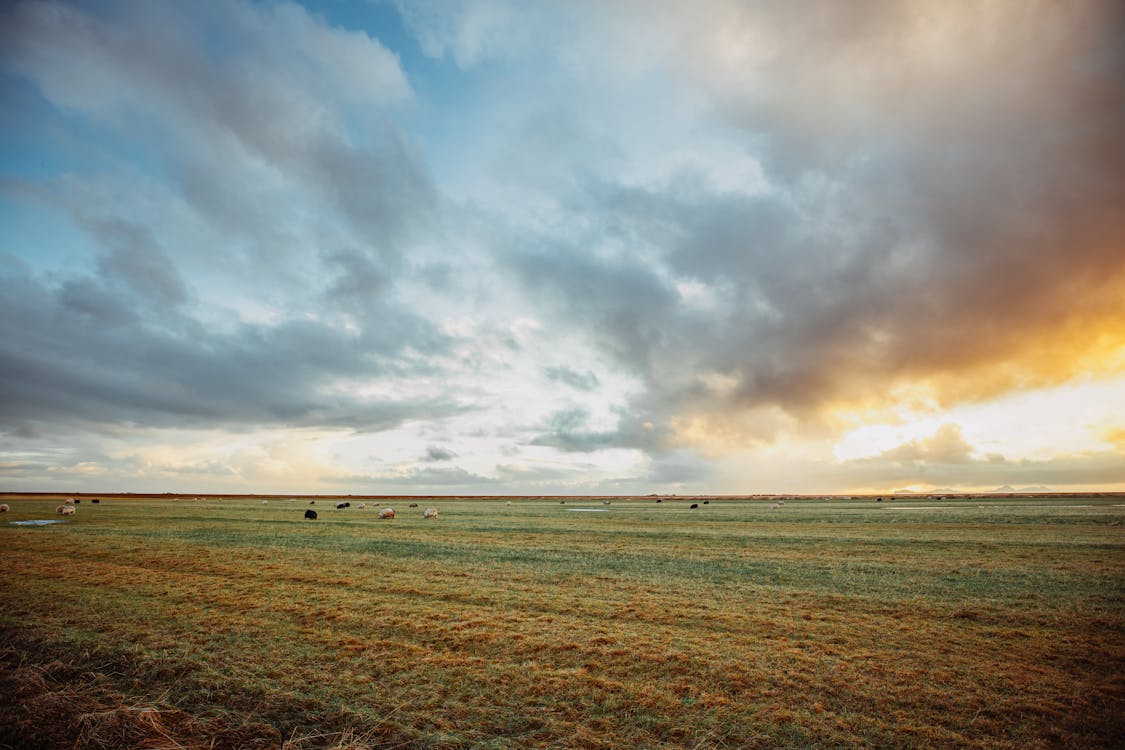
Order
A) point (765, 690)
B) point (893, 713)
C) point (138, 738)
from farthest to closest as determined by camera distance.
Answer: point (765, 690)
point (893, 713)
point (138, 738)

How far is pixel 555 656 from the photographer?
29.0 feet

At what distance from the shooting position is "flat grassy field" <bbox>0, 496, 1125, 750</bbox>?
622cm

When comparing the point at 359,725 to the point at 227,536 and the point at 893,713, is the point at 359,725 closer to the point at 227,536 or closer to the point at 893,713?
the point at 893,713

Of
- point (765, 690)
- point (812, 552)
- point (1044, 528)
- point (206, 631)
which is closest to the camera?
point (765, 690)

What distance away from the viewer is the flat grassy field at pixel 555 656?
6223mm

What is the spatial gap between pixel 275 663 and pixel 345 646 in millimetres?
1237

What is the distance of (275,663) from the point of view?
8.32 metres

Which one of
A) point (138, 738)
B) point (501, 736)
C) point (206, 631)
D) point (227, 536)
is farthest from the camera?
point (227, 536)

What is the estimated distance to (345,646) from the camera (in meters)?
9.27

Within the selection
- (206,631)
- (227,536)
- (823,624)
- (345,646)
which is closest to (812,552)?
(823,624)

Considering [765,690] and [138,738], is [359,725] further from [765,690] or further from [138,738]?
[765,690]

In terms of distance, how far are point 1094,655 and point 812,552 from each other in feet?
48.6

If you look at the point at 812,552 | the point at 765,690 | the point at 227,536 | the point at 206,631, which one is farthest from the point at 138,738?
the point at 227,536

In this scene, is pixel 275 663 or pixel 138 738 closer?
pixel 138 738
